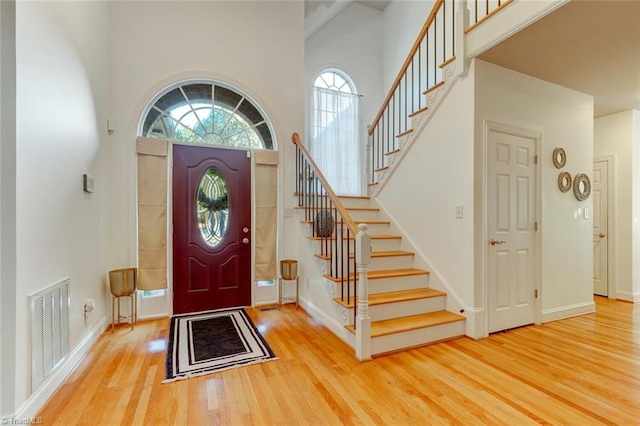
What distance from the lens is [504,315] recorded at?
2.93m

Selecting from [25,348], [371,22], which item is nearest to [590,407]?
[25,348]

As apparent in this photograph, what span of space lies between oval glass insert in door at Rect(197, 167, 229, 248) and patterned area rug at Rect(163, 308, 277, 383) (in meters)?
0.88

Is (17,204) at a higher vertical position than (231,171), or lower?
lower

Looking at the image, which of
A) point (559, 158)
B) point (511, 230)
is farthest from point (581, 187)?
point (511, 230)

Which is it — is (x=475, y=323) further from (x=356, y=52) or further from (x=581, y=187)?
(x=356, y=52)

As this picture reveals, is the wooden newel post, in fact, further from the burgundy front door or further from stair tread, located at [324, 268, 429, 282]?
the burgundy front door

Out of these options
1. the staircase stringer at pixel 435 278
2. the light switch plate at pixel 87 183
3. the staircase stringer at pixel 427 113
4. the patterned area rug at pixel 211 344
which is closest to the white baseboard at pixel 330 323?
the patterned area rug at pixel 211 344

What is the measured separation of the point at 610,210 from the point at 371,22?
507 cm

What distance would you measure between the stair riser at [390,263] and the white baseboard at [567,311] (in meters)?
1.51

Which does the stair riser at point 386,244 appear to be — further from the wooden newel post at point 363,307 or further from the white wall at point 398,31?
the white wall at point 398,31

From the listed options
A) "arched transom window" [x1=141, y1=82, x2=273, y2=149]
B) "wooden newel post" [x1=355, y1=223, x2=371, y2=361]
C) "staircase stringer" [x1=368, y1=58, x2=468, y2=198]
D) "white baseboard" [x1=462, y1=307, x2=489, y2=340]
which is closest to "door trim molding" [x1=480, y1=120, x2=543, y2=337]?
"white baseboard" [x1=462, y1=307, x2=489, y2=340]

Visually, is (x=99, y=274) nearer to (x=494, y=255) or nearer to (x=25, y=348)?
(x=25, y=348)

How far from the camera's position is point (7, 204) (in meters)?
1.58

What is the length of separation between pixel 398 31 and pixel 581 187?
398 centimetres
